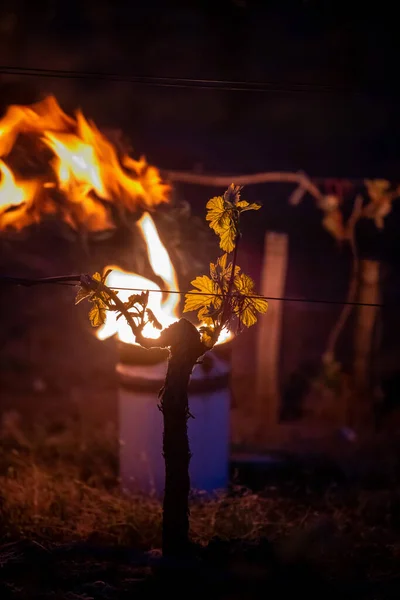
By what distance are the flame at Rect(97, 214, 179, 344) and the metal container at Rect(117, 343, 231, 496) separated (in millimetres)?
278

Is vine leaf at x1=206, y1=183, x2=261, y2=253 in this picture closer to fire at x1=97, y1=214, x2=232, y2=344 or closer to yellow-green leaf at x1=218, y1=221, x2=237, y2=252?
yellow-green leaf at x1=218, y1=221, x2=237, y2=252

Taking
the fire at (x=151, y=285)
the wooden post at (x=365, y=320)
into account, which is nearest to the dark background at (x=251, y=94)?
the wooden post at (x=365, y=320)

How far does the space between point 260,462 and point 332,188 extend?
380 cm

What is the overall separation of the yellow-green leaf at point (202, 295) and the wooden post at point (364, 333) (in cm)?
395

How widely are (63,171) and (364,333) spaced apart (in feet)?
13.4

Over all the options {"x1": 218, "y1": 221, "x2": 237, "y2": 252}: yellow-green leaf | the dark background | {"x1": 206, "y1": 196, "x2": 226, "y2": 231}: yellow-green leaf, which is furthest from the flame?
the dark background

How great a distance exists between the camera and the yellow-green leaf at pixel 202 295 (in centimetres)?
371

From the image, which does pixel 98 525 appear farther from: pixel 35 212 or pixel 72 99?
pixel 72 99

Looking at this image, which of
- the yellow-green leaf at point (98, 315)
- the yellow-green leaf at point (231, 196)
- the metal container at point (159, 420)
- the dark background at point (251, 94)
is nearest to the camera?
the yellow-green leaf at point (231, 196)

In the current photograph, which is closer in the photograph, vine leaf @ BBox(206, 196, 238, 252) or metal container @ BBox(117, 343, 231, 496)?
vine leaf @ BBox(206, 196, 238, 252)

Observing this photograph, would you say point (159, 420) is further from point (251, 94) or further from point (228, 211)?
point (251, 94)

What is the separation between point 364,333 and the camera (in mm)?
7449

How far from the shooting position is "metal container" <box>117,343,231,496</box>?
16.4 ft

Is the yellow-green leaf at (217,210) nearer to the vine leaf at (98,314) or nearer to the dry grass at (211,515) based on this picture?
the vine leaf at (98,314)
